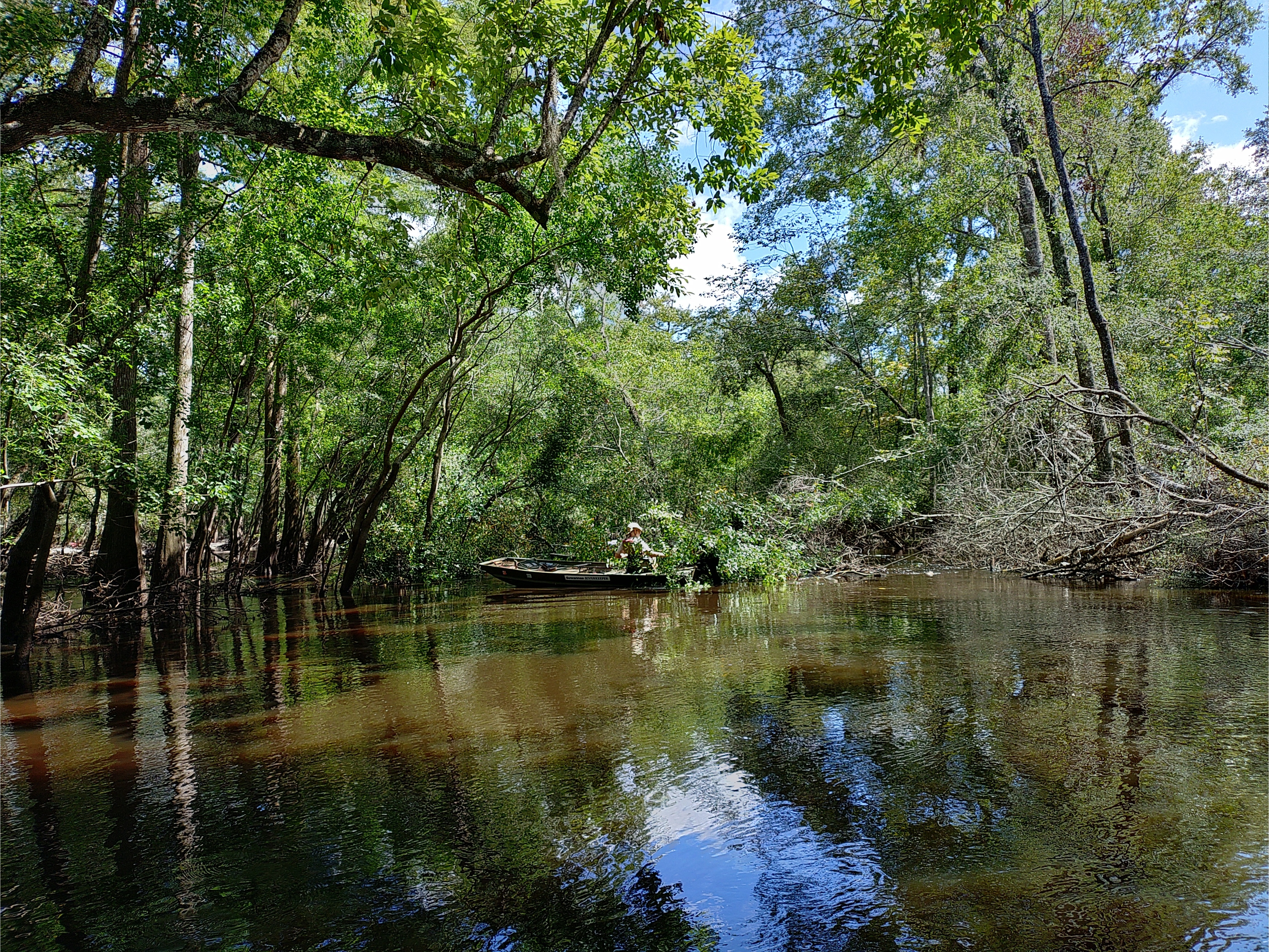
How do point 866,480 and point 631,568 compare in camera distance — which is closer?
point 631,568

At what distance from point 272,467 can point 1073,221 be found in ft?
60.2

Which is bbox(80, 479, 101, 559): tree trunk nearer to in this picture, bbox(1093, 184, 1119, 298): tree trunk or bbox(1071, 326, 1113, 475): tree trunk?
bbox(1071, 326, 1113, 475): tree trunk

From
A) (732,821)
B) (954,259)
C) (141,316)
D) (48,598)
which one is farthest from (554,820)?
(954,259)

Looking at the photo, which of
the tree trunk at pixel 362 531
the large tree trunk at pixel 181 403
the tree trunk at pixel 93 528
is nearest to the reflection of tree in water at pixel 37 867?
the large tree trunk at pixel 181 403

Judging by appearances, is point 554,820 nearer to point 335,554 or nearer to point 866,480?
point 866,480

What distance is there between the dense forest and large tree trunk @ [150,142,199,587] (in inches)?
4.4

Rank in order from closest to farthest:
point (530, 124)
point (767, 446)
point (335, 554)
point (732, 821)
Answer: point (732, 821) → point (530, 124) → point (335, 554) → point (767, 446)

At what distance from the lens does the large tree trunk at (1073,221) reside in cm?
1161

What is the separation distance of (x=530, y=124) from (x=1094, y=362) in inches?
445

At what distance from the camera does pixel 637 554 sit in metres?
16.7

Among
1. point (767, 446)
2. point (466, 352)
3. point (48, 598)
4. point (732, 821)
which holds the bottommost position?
point (732, 821)

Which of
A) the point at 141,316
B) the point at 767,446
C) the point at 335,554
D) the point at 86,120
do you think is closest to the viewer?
the point at 86,120

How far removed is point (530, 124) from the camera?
456 inches

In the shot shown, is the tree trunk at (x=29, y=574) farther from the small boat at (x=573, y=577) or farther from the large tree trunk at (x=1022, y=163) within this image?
the large tree trunk at (x=1022, y=163)
